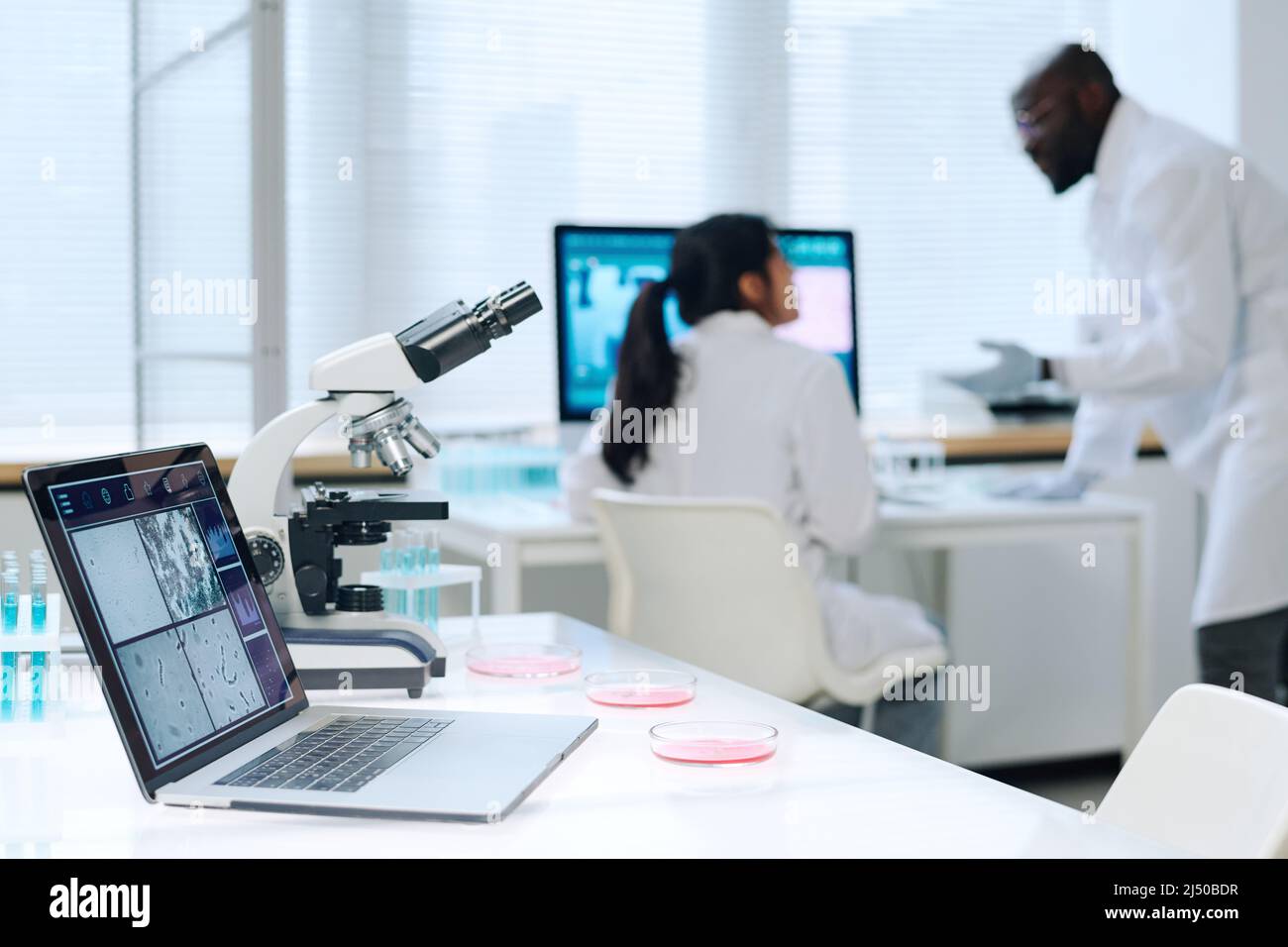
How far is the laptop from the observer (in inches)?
35.7

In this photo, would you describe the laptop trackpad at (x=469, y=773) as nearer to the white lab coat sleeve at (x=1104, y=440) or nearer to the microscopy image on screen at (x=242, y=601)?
the microscopy image on screen at (x=242, y=601)

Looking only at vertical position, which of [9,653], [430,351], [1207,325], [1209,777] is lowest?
Answer: [1209,777]

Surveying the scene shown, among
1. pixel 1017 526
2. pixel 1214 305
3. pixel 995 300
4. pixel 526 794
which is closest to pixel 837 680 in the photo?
pixel 1017 526

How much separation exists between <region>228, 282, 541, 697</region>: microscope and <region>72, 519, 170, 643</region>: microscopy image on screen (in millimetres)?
327

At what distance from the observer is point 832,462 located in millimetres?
2367

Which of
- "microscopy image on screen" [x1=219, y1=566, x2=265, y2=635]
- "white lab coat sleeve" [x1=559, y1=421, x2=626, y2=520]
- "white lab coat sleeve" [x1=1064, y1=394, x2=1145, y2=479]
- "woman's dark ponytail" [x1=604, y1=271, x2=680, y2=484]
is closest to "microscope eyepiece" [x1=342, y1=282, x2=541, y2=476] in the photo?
"microscopy image on screen" [x1=219, y1=566, x2=265, y2=635]

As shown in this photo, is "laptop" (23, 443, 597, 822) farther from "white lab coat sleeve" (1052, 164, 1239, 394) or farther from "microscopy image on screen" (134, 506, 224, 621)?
"white lab coat sleeve" (1052, 164, 1239, 394)

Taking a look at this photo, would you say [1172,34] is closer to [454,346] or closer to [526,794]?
[454,346]

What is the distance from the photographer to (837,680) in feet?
7.55

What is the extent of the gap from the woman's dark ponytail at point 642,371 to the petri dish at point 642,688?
3.55 feet

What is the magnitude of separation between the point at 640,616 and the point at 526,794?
138cm

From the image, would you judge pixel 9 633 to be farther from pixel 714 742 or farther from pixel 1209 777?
pixel 1209 777

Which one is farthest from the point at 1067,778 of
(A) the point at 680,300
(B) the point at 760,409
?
(A) the point at 680,300

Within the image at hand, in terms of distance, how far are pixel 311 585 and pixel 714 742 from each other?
49 centimetres
